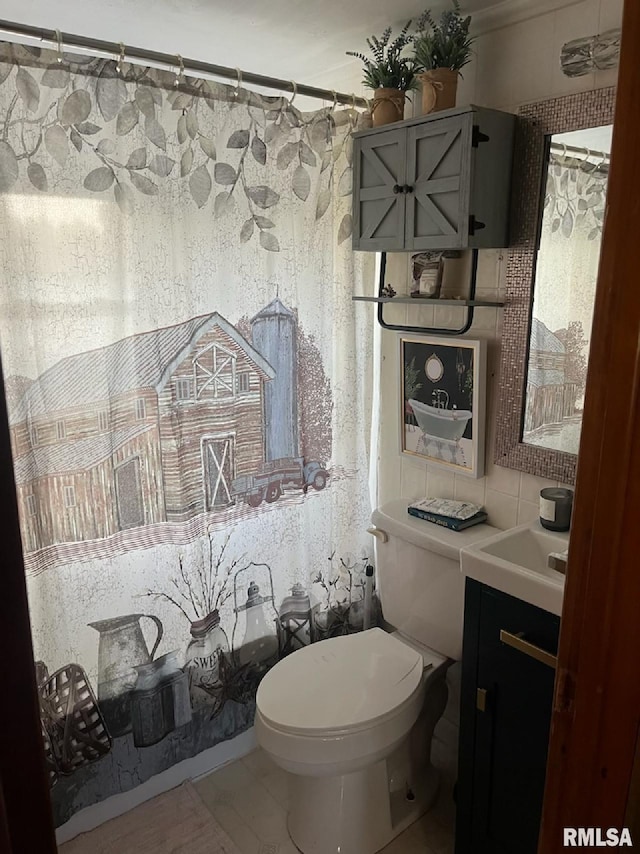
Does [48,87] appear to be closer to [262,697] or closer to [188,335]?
[188,335]

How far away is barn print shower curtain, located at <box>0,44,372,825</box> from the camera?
1.65m

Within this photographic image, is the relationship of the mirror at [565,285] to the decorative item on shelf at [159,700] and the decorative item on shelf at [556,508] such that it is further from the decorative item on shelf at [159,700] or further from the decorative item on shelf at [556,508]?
the decorative item on shelf at [159,700]

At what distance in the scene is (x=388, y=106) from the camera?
75.9 inches

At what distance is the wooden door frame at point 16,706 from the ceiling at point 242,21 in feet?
5.45

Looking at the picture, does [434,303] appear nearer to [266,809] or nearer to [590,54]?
[590,54]

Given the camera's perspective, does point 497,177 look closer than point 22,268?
No

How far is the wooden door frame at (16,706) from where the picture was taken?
0.48 m

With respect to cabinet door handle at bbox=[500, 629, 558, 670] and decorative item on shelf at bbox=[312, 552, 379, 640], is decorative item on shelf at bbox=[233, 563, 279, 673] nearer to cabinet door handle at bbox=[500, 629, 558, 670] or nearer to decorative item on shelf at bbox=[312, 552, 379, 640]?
decorative item on shelf at bbox=[312, 552, 379, 640]

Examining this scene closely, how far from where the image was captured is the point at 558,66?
167 cm

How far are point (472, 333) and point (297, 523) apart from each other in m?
0.84

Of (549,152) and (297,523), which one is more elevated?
(549,152)

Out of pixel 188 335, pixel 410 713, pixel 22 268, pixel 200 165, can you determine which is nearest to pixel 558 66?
pixel 200 165

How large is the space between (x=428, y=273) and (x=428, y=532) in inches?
30.7

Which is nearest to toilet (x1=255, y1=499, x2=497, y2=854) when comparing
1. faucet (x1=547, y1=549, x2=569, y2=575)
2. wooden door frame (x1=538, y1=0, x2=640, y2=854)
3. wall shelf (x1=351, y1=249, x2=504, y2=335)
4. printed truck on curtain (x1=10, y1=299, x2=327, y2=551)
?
faucet (x1=547, y1=549, x2=569, y2=575)
